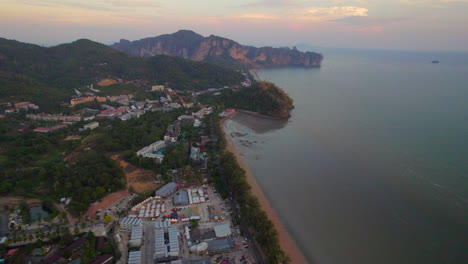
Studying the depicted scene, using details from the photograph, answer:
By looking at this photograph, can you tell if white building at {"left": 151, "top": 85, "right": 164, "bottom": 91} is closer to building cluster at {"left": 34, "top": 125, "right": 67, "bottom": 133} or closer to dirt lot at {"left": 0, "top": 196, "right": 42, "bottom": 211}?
building cluster at {"left": 34, "top": 125, "right": 67, "bottom": 133}

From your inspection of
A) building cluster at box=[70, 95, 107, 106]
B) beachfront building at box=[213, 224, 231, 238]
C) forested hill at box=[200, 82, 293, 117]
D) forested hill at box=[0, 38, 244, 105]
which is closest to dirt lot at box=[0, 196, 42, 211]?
beachfront building at box=[213, 224, 231, 238]

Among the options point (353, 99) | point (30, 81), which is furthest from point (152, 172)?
point (353, 99)

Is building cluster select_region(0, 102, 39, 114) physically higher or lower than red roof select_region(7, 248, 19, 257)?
higher

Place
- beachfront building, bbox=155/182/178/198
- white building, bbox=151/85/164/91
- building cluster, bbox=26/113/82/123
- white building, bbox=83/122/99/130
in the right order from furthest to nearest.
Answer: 1. white building, bbox=151/85/164/91
2. building cluster, bbox=26/113/82/123
3. white building, bbox=83/122/99/130
4. beachfront building, bbox=155/182/178/198

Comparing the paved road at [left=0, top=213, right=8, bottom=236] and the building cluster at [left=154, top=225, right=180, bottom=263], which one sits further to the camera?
the paved road at [left=0, top=213, right=8, bottom=236]

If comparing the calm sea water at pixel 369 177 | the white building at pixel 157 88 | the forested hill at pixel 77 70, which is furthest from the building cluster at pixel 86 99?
the calm sea water at pixel 369 177

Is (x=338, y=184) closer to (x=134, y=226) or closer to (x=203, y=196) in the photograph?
(x=203, y=196)

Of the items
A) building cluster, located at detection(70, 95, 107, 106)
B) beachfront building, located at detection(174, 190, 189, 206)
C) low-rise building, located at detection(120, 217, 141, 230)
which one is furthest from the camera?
→ building cluster, located at detection(70, 95, 107, 106)

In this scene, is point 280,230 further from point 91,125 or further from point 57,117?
point 57,117
